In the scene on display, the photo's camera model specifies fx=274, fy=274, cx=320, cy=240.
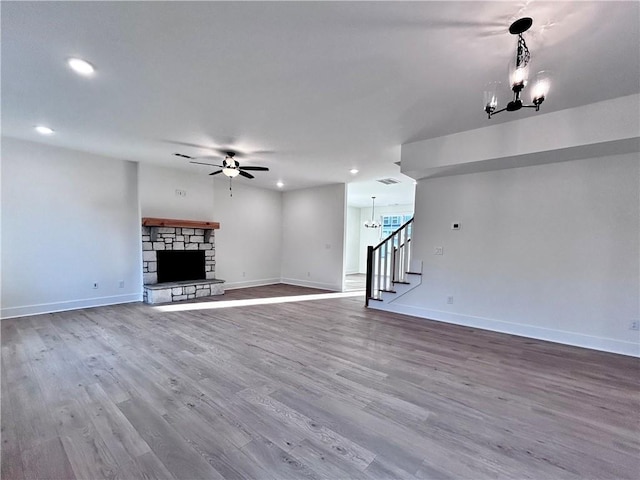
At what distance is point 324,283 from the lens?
297 inches

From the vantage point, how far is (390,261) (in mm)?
5324

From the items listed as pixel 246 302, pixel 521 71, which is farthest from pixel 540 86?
pixel 246 302

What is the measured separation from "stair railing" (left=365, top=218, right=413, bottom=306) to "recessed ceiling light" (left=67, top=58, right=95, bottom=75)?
15.1ft

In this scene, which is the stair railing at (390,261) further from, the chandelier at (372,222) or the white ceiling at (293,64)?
the chandelier at (372,222)

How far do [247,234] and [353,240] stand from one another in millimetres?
5329

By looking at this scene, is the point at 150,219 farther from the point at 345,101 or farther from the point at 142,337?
the point at 345,101

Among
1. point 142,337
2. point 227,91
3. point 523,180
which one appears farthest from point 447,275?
point 142,337

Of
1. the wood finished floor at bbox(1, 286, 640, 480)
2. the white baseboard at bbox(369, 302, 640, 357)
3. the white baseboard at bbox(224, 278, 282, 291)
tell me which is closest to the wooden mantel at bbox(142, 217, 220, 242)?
the white baseboard at bbox(224, 278, 282, 291)

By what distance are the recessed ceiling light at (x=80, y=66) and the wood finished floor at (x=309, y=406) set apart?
282cm

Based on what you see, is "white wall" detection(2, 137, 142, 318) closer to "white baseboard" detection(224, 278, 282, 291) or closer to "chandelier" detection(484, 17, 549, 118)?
"white baseboard" detection(224, 278, 282, 291)

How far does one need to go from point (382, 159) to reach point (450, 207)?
1.47m

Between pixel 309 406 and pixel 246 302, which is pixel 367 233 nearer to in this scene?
pixel 246 302

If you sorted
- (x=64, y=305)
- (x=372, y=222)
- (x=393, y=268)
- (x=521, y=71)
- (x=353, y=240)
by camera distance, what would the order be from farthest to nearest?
(x=353, y=240) < (x=372, y=222) < (x=393, y=268) < (x=64, y=305) < (x=521, y=71)

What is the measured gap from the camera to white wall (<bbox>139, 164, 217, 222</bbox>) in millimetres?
5699
